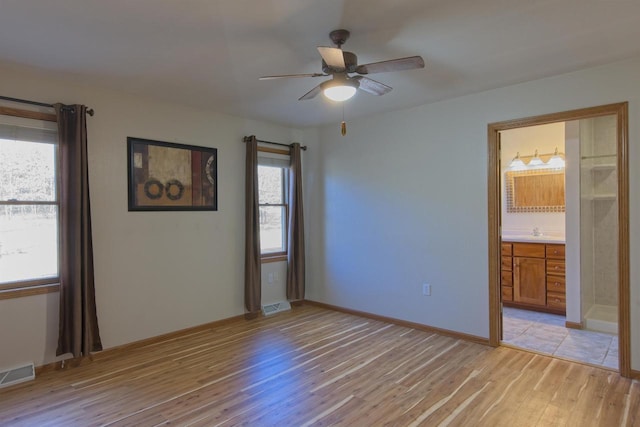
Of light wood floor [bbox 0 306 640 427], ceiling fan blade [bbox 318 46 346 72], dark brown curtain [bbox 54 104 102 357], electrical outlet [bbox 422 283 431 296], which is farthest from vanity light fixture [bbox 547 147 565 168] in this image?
dark brown curtain [bbox 54 104 102 357]

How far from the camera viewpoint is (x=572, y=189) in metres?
4.14

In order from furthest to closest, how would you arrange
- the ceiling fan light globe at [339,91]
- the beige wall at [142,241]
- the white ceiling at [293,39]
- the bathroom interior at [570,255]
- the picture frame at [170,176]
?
the bathroom interior at [570,255] < the picture frame at [170,176] < the beige wall at [142,241] < the ceiling fan light globe at [339,91] < the white ceiling at [293,39]

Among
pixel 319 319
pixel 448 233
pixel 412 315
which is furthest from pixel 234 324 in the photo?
pixel 448 233

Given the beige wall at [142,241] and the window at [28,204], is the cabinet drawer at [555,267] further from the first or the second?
the window at [28,204]

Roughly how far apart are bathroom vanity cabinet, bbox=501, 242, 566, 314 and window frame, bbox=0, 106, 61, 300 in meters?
4.85

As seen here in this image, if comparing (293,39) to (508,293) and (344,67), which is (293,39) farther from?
(508,293)

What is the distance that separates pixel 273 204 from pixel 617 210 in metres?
3.60

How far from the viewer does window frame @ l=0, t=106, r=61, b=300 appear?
3.00m

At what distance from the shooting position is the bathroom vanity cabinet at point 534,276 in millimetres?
4637

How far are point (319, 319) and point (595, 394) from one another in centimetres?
274

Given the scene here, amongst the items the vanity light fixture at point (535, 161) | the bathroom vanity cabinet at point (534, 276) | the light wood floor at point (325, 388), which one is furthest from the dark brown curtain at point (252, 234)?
the vanity light fixture at point (535, 161)

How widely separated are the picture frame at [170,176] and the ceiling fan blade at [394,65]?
2363mm

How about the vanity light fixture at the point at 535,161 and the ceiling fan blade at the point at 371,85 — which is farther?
the vanity light fixture at the point at 535,161

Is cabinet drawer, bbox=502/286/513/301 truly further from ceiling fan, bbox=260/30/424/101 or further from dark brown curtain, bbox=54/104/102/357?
dark brown curtain, bbox=54/104/102/357
